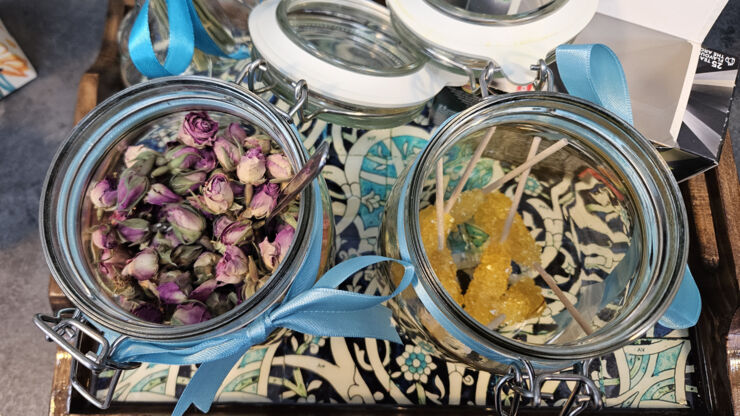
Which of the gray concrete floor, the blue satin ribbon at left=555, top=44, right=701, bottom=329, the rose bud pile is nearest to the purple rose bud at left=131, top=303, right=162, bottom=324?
the rose bud pile

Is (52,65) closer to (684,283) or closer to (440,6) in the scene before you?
(440,6)

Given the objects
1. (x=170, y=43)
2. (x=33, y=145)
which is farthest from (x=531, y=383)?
(x=33, y=145)

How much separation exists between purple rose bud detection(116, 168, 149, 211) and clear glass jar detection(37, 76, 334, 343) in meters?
0.03

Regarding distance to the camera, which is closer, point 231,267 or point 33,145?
point 231,267

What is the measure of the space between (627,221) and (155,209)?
0.38m

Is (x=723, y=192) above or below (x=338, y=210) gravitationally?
above

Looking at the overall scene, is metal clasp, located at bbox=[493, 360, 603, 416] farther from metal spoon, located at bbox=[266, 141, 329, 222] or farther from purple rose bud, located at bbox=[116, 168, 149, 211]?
purple rose bud, located at bbox=[116, 168, 149, 211]

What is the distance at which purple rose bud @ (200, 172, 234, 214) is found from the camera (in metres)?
0.35

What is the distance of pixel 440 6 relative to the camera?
408 millimetres

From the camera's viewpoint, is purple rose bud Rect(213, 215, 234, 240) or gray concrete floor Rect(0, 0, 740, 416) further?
gray concrete floor Rect(0, 0, 740, 416)

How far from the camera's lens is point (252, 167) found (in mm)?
354

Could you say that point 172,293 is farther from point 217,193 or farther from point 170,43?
point 170,43

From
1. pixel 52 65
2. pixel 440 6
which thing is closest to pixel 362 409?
pixel 440 6

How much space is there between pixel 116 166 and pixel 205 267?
13 centimetres
